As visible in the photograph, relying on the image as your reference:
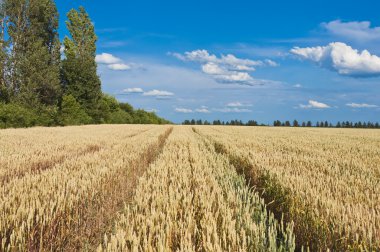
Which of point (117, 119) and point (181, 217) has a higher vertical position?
point (117, 119)

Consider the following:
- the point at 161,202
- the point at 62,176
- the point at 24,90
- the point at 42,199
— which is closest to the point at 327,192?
the point at 161,202

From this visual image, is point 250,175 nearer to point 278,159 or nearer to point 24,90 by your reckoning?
point 278,159

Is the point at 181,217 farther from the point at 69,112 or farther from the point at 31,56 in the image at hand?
the point at 69,112

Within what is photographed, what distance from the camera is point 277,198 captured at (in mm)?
4230

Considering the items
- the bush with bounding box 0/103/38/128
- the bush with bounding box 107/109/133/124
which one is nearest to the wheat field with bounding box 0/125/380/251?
the bush with bounding box 0/103/38/128

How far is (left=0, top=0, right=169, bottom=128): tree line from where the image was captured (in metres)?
31.4

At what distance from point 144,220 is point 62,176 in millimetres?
2468

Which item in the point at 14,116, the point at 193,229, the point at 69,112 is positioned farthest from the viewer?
the point at 69,112

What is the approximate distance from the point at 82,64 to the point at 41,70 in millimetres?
10501

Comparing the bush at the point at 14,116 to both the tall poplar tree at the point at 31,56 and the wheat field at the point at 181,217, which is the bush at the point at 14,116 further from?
the wheat field at the point at 181,217

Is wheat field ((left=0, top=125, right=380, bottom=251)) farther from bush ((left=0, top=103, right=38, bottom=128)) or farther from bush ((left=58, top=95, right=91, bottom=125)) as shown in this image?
bush ((left=58, top=95, right=91, bottom=125))

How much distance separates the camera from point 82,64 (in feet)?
145

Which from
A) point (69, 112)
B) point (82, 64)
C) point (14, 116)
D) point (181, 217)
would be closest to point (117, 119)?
point (82, 64)

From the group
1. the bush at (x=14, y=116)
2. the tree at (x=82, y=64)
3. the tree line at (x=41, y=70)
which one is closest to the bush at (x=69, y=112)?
the tree line at (x=41, y=70)
